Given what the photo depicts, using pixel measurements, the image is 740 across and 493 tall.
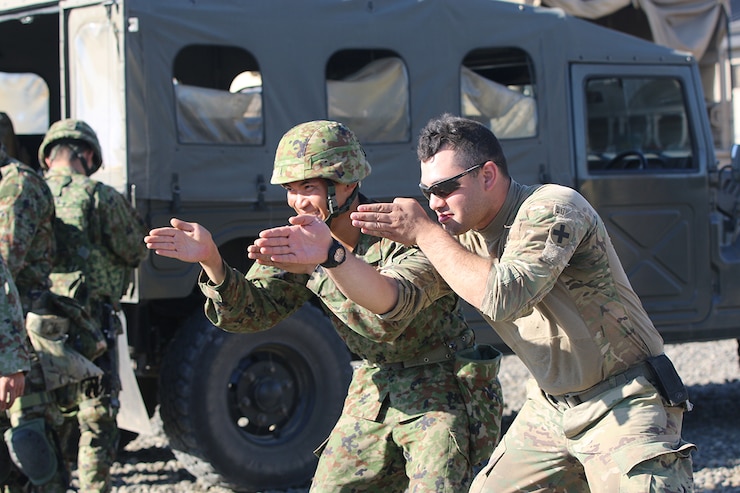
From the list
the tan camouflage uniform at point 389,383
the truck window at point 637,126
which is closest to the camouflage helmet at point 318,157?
the tan camouflage uniform at point 389,383

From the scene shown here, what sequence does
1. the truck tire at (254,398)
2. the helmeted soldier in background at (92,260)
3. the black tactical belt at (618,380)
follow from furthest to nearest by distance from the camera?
the truck tire at (254,398) < the helmeted soldier in background at (92,260) < the black tactical belt at (618,380)

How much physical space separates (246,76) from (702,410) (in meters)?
4.06

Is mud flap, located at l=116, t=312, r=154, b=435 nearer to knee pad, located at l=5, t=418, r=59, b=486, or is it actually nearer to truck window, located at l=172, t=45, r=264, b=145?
knee pad, located at l=5, t=418, r=59, b=486

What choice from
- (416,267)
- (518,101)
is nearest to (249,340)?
(518,101)

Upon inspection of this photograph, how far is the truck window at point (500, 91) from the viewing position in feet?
20.7

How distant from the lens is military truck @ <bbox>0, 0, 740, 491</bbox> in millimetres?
5508

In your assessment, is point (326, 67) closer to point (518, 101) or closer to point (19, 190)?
point (518, 101)

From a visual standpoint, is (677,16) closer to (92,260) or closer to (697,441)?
(697,441)

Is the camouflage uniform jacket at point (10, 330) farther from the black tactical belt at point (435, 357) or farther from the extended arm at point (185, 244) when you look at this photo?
the black tactical belt at point (435, 357)

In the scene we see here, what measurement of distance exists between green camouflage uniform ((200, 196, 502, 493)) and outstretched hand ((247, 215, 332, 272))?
31 centimetres

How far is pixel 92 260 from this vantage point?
5125 millimetres

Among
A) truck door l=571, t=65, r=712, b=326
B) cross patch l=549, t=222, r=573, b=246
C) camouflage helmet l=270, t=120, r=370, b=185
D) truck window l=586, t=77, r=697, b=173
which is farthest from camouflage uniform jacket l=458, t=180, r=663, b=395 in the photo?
truck window l=586, t=77, r=697, b=173

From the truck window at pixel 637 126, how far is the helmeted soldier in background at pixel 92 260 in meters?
2.92

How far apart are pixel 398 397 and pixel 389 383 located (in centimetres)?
6
